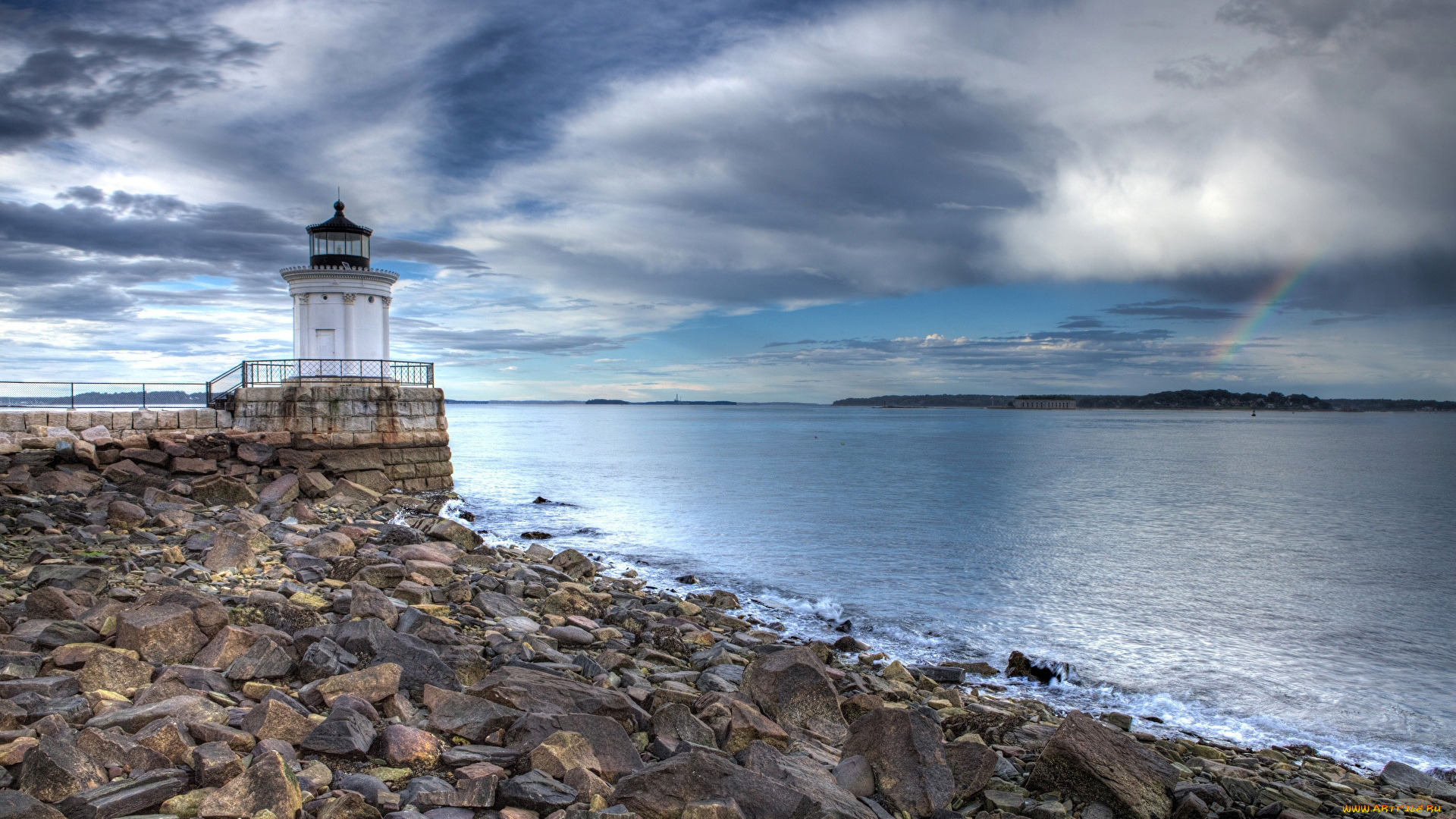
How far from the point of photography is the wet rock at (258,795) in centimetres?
396

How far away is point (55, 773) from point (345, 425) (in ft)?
62.8

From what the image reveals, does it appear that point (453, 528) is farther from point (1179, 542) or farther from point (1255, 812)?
point (1179, 542)

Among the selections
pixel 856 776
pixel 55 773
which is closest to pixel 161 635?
pixel 55 773

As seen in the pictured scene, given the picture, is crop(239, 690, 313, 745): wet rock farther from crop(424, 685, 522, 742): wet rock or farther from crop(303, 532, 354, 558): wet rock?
crop(303, 532, 354, 558): wet rock

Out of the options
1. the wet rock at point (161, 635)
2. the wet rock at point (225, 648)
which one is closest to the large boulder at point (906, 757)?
the wet rock at point (225, 648)

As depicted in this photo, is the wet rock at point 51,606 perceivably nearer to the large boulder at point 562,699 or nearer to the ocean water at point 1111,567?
the large boulder at point 562,699

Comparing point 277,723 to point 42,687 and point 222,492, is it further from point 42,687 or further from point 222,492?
point 222,492

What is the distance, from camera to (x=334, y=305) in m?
23.4

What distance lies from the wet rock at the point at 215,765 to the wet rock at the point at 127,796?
3.2 inches

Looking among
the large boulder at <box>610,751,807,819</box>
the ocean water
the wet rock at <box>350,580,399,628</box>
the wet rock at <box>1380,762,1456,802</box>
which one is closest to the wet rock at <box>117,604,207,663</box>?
the wet rock at <box>350,580,399,628</box>

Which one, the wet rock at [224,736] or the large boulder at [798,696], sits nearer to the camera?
the wet rock at [224,736]

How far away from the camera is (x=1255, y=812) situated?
5.84m

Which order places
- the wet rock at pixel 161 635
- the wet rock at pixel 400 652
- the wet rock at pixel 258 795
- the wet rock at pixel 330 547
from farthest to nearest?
1. the wet rock at pixel 330 547
2. the wet rock at pixel 161 635
3. the wet rock at pixel 400 652
4. the wet rock at pixel 258 795

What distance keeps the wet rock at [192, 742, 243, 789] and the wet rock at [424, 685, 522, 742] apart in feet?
3.95
